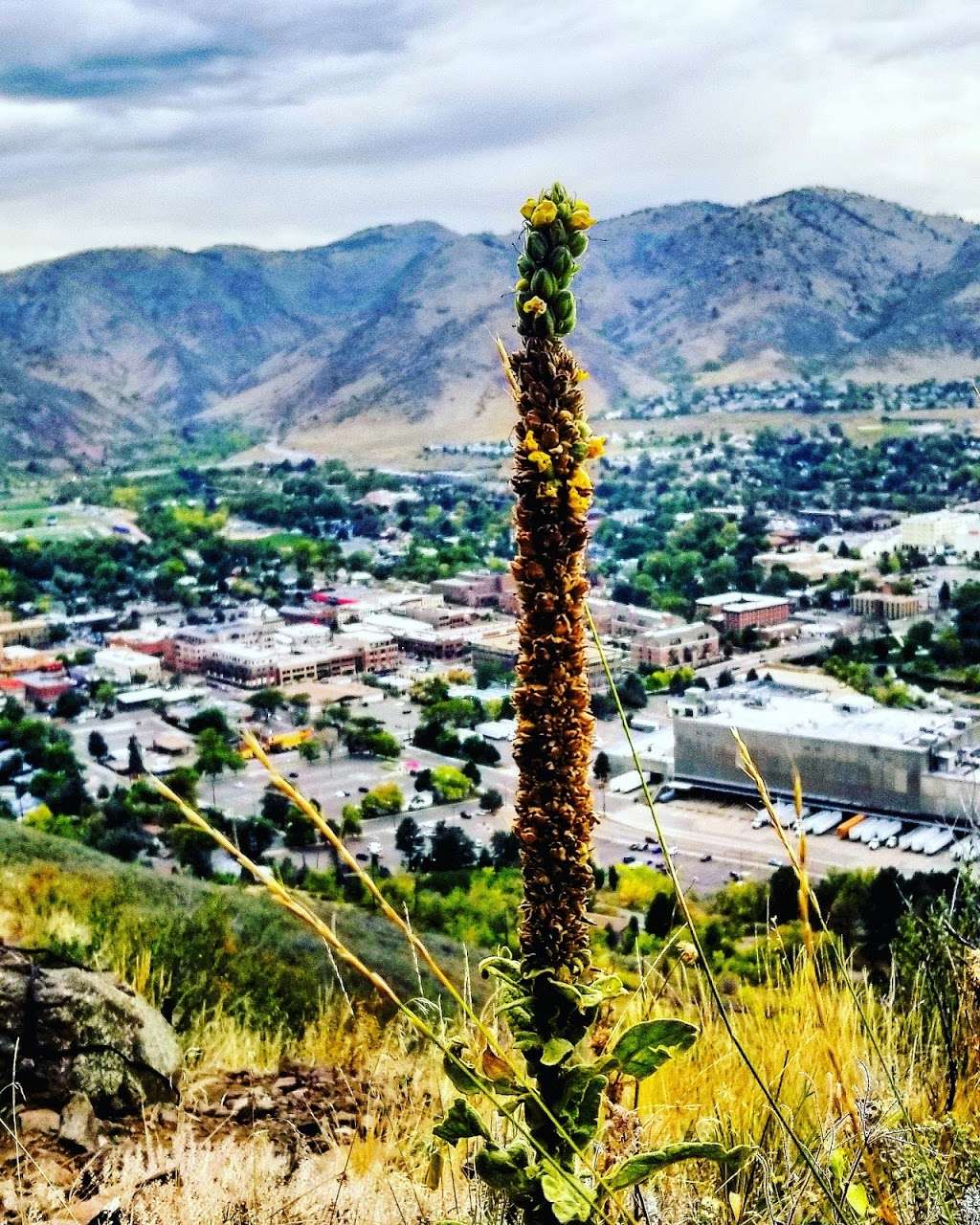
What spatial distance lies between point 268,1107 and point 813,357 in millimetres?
72168

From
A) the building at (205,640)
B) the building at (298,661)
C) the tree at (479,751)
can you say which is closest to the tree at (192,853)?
the tree at (479,751)

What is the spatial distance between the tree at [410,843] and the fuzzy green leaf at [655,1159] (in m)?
10.3

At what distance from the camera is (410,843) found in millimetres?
12227

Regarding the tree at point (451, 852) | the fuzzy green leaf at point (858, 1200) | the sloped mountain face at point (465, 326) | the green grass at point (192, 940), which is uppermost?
the sloped mountain face at point (465, 326)

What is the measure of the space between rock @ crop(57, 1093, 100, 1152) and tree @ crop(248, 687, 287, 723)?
1735 centimetres

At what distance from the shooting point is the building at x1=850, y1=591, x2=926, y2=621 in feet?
77.9

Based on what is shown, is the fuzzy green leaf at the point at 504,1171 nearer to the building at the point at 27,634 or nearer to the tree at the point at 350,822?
the tree at the point at 350,822

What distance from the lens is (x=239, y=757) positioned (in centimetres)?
1642

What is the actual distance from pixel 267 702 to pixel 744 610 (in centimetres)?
885

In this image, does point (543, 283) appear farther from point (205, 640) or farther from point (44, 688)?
point (205, 640)

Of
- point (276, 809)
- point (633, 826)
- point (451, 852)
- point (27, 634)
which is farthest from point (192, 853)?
point (27, 634)

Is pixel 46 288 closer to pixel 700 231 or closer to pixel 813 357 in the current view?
pixel 700 231

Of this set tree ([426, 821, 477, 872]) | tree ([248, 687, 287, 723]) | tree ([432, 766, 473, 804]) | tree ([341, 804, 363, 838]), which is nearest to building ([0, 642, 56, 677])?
tree ([248, 687, 287, 723])

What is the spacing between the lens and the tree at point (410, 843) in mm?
11578
